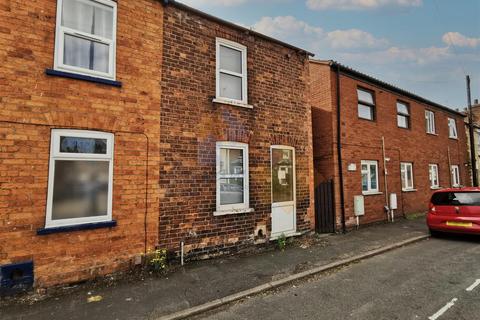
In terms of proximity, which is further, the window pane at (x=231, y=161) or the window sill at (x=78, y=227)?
the window pane at (x=231, y=161)

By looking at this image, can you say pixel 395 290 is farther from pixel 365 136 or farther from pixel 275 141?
pixel 365 136

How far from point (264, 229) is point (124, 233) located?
11.6ft

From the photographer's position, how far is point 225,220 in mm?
6508

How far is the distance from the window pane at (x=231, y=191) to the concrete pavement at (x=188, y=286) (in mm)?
1373

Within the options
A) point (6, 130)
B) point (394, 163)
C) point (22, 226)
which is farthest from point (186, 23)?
point (394, 163)

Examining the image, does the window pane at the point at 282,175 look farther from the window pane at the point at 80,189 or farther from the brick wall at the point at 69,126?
the window pane at the point at 80,189

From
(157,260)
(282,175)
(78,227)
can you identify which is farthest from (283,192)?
(78,227)

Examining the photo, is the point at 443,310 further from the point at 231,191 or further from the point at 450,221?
the point at 450,221

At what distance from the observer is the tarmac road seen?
12.3 ft

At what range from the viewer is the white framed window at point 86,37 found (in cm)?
494

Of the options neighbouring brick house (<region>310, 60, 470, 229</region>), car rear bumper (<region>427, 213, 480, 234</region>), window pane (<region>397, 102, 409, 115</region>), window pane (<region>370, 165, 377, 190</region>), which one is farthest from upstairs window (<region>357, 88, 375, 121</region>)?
car rear bumper (<region>427, 213, 480, 234</region>)

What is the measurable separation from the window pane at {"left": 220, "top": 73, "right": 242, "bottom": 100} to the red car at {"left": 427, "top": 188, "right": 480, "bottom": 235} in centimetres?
696

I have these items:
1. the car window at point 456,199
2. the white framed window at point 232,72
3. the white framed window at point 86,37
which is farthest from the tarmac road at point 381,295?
the white framed window at point 86,37

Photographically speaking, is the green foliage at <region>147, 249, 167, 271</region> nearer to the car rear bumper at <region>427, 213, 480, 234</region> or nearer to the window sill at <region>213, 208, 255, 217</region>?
the window sill at <region>213, 208, 255, 217</region>
